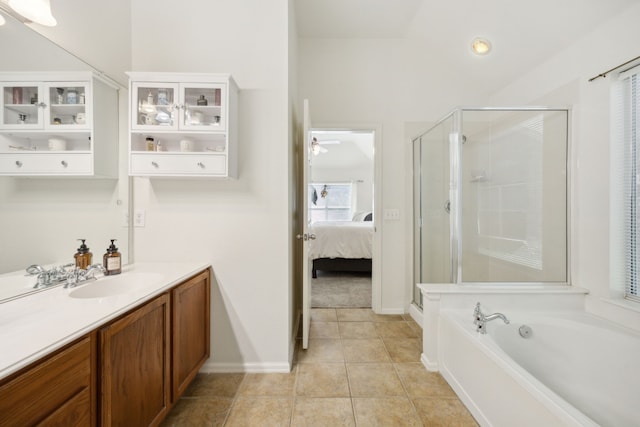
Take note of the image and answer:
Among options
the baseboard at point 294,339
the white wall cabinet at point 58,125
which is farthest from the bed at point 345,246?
the white wall cabinet at point 58,125

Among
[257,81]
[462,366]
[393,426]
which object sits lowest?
[393,426]

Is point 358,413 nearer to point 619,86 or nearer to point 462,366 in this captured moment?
point 462,366

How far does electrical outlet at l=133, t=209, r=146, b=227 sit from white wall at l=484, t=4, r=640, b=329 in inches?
120

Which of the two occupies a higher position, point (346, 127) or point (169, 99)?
point (346, 127)

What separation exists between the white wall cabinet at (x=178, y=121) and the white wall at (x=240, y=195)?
197mm

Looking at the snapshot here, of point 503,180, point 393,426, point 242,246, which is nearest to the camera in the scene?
point 393,426

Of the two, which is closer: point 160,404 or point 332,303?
point 160,404

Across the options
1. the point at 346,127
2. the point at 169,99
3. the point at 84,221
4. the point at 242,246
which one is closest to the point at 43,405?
the point at 84,221

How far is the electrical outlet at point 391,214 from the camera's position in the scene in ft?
9.66

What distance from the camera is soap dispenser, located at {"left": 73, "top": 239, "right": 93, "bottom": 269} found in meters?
1.41

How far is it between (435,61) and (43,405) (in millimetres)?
3641

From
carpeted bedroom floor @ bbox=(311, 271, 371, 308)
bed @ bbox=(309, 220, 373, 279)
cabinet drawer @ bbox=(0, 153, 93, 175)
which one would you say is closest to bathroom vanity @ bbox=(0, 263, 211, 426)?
cabinet drawer @ bbox=(0, 153, 93, 175)

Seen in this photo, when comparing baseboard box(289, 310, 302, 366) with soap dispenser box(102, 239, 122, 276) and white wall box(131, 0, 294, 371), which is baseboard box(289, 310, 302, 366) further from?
soap dispenser box(102, 239, 122, 276)

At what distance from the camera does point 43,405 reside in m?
0.74
